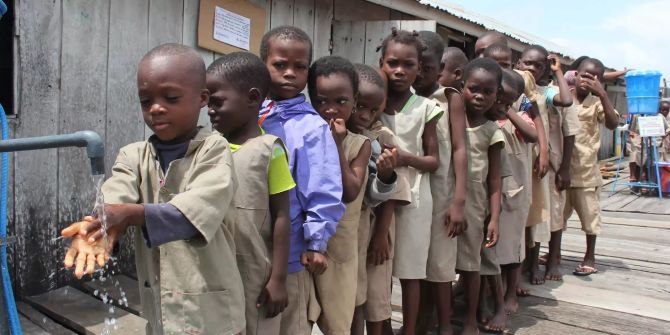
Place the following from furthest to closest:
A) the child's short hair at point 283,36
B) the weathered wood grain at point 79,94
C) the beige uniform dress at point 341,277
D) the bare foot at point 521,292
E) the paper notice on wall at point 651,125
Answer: the paper notice on wall at point 651,125 → the bare foot at point 521,292 → the weathered wood grain at point 79,94 → the beige uniform dress at point 341,277 → the child's short hair at point 283,36

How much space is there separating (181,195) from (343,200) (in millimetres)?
782

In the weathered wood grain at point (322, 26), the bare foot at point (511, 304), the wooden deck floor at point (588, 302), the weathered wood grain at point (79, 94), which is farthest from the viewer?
the weathered wood grain at point (322, 26)

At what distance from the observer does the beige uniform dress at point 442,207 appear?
2.63 m

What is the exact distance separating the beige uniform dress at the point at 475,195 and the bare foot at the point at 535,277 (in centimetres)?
123

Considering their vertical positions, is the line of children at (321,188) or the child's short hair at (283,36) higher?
the child's short hair at (283,36)

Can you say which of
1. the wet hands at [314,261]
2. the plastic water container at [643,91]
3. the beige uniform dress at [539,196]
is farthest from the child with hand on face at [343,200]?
the plastic water container at [643,91]

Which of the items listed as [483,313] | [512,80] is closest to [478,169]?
[512,80]

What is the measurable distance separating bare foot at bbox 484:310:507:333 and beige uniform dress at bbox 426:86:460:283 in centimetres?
52

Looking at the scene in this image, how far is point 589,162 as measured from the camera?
4.26m

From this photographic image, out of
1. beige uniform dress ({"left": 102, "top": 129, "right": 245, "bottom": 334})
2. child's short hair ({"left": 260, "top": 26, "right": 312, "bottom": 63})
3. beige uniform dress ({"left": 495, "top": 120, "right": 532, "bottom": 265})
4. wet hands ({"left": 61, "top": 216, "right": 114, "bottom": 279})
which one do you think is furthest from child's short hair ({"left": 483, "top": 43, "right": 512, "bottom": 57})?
wet hands ({"left": 61, "top": 216, "right": 114, "bottom": 279})

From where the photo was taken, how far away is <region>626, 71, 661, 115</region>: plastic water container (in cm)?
872

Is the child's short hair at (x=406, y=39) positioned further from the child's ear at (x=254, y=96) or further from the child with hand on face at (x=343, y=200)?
the child's ear at (x=254, y=96)

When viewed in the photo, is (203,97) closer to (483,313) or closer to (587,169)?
(483,313)

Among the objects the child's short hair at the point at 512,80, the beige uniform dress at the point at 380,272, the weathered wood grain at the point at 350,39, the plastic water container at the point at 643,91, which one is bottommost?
the beige uniform dress at the point at 380,272
